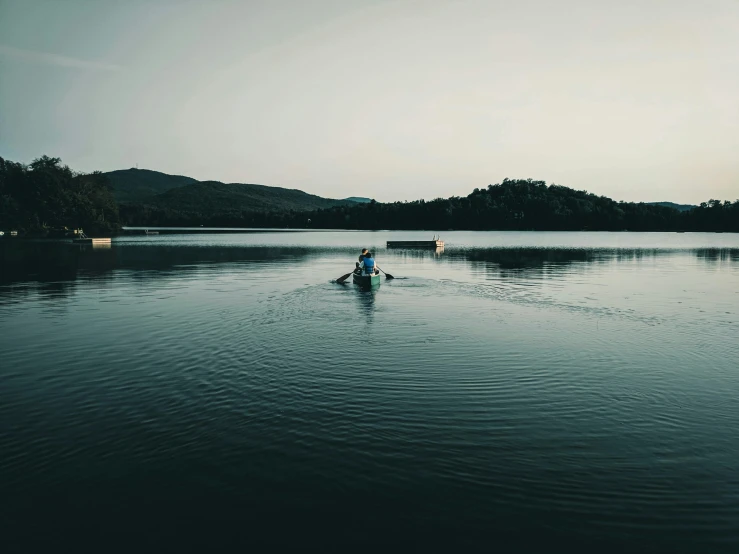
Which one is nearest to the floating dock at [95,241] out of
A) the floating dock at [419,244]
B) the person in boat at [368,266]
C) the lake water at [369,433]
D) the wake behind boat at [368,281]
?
the floating dock at [419,244]

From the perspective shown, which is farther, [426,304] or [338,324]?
[426,304]

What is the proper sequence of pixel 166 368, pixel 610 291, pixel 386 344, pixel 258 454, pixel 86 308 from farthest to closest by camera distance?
1. pixel 610 291
2. pixel 86 308
3. pixel 386 344
4. pixel 166 368
5. pixel 258 454

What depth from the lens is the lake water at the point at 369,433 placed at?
8.90 meters

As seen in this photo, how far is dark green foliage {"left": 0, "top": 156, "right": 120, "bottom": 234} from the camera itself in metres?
164

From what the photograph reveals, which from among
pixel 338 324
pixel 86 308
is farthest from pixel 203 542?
pixel 86 308

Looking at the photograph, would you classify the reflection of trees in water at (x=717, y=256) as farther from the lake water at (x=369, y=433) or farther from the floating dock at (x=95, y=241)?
the floating dock at (x=95, y=241)

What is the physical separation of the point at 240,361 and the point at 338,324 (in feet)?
28.3

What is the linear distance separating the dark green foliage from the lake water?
15776 cm

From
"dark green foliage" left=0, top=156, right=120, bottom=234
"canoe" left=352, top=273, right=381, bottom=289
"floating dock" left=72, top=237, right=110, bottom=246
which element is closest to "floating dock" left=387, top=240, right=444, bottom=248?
"floating dock" left=72, top=237, right=110, bottom=246

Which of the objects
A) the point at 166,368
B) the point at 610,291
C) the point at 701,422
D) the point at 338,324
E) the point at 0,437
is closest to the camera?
the point at 0,437

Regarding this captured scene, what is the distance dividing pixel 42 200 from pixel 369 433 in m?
183

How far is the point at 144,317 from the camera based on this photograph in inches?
1124

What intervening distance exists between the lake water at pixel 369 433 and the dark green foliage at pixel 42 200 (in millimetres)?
157759

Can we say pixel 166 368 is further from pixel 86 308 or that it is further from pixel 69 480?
pixel 86 308
